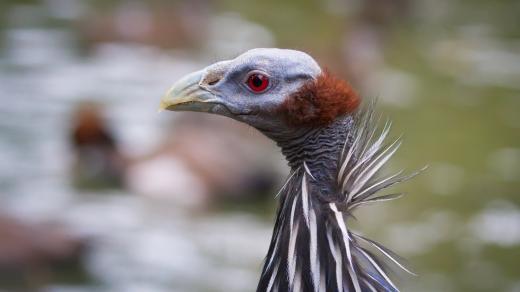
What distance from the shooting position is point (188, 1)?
14.3 metres

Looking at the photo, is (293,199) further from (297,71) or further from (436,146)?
(436,146)

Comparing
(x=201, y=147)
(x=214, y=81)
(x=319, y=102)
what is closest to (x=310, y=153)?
(x=319, y=102)

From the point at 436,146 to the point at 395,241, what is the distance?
2.05 metres

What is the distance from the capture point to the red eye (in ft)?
11.6

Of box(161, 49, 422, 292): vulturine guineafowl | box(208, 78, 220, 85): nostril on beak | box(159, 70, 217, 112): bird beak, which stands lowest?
box(161, 49, 422, 292): vulturine guineafowl

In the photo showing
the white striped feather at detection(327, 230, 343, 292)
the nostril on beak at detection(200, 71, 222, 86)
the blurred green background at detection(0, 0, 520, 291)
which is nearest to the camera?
the white striped feather at detection(327, 230, 343, 292)

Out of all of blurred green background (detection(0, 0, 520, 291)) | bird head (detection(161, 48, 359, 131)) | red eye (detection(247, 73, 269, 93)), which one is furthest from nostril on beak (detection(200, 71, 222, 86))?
blurred green background (detection(0, 0, 520, 291))

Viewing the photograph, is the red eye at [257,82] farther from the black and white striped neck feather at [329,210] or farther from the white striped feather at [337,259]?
the white striped feather at [337,259]

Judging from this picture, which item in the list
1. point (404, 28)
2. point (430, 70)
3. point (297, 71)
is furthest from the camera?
point (404, 28)

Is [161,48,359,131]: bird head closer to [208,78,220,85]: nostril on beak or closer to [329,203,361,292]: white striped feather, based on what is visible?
[208,78,220,85]: nostril on beak

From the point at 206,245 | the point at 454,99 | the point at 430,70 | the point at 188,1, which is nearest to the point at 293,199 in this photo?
the point at 206,245

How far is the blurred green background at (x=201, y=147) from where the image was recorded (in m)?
8.03

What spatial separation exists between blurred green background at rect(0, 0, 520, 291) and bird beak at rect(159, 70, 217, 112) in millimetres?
3412

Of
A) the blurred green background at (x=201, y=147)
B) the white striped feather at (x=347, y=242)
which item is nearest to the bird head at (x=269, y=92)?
the white striped feather at (x=347, y=242)
